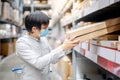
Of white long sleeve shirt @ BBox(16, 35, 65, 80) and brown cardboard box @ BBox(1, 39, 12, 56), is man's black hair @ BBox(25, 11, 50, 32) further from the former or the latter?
brown cardboard box @ BBox(1, 39, 12, 56)

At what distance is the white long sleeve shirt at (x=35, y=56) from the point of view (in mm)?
1968

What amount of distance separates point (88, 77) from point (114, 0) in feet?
5.49

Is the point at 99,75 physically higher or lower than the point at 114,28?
lower

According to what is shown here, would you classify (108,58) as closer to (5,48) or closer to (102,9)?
(102,9)

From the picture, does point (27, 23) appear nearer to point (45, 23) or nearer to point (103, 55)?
point (45, 23)

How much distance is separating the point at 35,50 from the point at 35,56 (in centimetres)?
19

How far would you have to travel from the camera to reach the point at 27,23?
7.24ft

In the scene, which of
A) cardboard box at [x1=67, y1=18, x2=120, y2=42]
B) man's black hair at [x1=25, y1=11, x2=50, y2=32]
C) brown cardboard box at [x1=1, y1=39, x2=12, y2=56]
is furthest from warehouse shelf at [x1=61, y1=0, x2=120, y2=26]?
brown cardboard box at [x1=1, y1=39, x2=12, y2=56]

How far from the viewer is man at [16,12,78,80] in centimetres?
198

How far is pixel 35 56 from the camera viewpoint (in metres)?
2.03

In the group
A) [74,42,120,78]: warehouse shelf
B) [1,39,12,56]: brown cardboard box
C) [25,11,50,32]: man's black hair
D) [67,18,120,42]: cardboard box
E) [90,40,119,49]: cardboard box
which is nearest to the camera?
[74,42,120,78]: warehouse shelf

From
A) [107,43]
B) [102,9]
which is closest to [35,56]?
[102,9]

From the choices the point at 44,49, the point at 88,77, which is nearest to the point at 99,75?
the point at 88,77

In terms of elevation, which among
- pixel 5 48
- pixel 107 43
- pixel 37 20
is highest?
pixel 37 20
